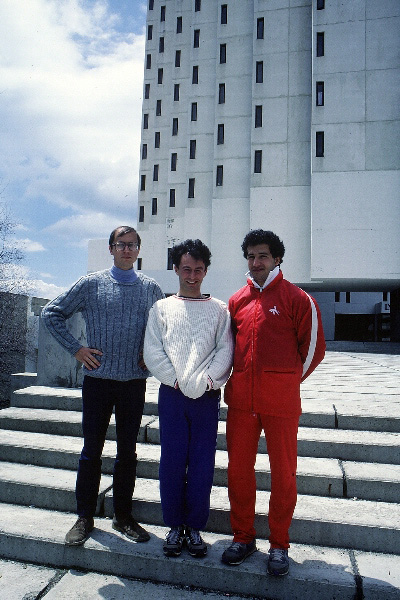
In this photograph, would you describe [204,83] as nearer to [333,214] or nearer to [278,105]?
[278,105]

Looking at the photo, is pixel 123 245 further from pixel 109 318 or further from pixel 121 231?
pixel 109 318

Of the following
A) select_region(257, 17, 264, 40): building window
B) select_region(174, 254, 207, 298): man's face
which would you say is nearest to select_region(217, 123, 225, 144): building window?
select_region(257, 17, 264, 40): building window

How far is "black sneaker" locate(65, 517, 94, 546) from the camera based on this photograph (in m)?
2.54

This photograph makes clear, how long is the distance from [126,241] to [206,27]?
30805mm

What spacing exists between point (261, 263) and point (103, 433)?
4.88ft

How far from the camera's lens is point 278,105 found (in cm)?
2377

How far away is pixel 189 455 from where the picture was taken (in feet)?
→ 8.11

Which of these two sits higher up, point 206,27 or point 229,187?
point 206,27

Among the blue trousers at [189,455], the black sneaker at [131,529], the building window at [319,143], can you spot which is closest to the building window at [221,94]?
the building window at [319,143]

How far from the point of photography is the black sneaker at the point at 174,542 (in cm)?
244

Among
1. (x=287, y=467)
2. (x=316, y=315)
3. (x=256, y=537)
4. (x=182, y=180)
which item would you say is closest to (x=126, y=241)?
(x=316, y=315)

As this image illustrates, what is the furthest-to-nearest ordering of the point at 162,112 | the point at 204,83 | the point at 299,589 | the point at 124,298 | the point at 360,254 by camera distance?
the point at 162,112
the point at 204,83
the point at 360,254
the point at 124,298
the point at 299,589

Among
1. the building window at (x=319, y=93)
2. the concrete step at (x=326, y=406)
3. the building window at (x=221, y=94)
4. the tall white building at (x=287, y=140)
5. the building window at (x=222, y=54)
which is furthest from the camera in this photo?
the building window at (x=222, y=54)

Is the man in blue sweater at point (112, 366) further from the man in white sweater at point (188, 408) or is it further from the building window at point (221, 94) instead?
the building window at point (221, 94)
